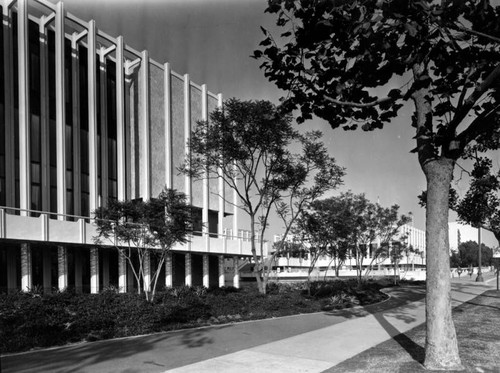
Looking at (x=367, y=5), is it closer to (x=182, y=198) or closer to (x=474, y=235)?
(x=182, y=198)

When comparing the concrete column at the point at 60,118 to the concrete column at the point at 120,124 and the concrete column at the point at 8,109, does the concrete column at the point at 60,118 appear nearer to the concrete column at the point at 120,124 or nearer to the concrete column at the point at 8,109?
the concrete column at the point at 8,109

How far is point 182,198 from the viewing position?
2075 cm

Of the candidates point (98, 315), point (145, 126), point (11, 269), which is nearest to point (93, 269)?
point (11, 269)

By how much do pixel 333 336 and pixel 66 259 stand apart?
1870 cm

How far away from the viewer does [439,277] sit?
784cm

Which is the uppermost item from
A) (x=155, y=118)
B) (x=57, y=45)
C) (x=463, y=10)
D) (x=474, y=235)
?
(x=57, y=45)

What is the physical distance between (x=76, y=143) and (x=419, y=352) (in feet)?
80.4

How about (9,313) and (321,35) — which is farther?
(9,313)

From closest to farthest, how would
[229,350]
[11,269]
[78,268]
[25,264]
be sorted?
[229,350]
[25,264]
[11,269]
[78,268]

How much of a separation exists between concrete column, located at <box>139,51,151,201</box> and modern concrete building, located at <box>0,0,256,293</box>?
76 mm

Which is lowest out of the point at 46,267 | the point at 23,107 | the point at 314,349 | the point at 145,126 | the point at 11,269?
the point at 314,349

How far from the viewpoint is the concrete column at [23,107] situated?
82.5 feet

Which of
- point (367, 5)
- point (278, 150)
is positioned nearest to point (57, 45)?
point (278, 150)

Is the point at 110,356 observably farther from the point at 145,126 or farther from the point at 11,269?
the point at 145,126
